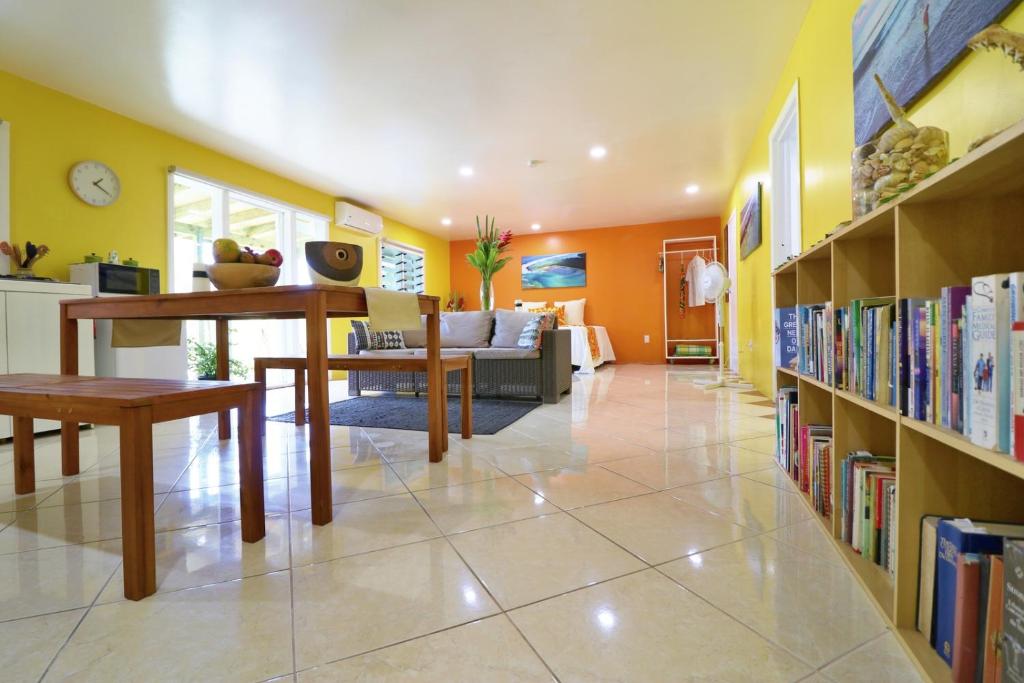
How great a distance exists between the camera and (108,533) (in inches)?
49.6

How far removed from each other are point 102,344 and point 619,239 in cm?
666

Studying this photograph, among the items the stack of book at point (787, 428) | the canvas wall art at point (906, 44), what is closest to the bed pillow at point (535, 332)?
the stack of book at point (787, 428)

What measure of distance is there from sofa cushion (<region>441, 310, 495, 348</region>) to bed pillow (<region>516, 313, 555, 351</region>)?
54 cm

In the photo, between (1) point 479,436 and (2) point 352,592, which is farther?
(1) point 479,436

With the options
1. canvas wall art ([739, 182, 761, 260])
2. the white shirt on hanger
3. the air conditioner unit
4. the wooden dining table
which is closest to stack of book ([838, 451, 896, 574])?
the wooden dining table

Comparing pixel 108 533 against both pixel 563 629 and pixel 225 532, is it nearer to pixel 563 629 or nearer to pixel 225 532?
pixel 225 532

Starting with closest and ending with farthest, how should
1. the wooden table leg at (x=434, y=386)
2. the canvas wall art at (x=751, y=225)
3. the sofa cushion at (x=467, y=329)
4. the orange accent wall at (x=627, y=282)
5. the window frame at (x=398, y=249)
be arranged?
1. the wooden table leg at (x=434, y=386)
2. the canvas wall art at (x=751, y=225)
3. the sofa cushion at (x=467, y=329)
4. the window frame at (x=398, y=249)
5. the orange accent wall at (x=627, y=282)

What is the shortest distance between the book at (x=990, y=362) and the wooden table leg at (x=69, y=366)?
8.58 ft

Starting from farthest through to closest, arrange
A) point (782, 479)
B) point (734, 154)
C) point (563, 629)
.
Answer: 1. point (734, 154)
2. point (782, 479)
3. point (563, 629)

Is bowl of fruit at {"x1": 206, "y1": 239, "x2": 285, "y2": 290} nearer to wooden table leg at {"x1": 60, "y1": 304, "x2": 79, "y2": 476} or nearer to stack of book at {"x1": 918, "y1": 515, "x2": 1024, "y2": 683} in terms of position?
wooden table leg at {"x1": 60, "y1": 304, "x2": 79, "y2": 476}

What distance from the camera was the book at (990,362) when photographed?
1.95 ft

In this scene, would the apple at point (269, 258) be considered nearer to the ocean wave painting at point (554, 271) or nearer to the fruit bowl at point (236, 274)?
the fruit bowl at point (236, 274)

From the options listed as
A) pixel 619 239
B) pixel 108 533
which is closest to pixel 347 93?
pixel 108 533

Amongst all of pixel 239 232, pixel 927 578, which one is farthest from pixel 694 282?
pixel 927 578
